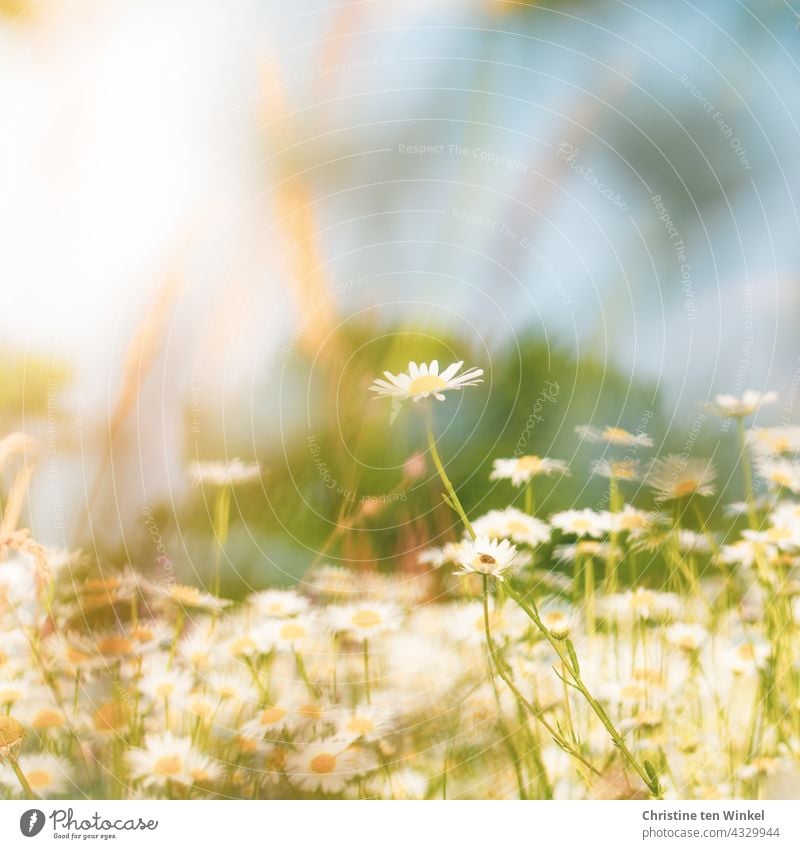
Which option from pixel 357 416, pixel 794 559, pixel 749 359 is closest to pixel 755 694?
pixel 794 559

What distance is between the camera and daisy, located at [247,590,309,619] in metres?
0.52

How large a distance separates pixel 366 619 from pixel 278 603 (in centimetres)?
7

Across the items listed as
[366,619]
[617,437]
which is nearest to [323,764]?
[366,619]

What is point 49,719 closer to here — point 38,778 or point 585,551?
point 38,778

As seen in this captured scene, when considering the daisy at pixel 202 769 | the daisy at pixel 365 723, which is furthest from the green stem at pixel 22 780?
the daisy at pixel 365 723

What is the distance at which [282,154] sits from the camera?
1.80 feet

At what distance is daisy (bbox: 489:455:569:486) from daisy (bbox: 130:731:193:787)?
0.30 m

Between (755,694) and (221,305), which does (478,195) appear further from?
(755,694)

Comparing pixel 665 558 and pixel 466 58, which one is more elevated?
pixel 466 58

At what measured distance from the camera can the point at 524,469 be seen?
54cm

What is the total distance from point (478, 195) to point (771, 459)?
300 millimetres

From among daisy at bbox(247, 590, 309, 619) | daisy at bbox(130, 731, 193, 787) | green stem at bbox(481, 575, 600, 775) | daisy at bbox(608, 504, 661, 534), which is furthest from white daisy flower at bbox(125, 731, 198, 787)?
daisy at bbox(608, 504, 661, 534)

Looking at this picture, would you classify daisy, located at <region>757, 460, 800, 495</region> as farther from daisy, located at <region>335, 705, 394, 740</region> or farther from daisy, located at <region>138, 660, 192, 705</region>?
daisy, located at <region>138, 660, 192, 705</region>
